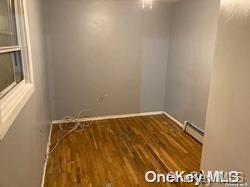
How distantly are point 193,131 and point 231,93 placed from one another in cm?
203

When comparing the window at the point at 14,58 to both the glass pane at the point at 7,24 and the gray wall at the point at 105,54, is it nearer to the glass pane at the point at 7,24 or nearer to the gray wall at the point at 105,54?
the glass pane at the point at 7,24

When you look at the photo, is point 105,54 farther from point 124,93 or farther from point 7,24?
Result: point 7,24

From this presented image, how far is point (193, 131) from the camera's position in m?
3.33

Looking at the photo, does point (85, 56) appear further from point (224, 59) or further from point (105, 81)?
point (224, 59)

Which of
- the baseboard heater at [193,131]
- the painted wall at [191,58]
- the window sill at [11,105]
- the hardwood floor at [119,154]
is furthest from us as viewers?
the baseboard heater at [193,131]

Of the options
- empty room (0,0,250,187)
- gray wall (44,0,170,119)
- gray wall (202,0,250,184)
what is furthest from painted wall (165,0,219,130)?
gray wall (202,0,250,184)

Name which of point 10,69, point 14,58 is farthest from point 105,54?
point 10,69

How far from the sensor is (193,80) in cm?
333

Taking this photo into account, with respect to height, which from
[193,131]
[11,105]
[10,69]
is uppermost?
[10,69]

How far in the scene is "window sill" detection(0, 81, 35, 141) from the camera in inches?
39.2

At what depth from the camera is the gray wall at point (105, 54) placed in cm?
348

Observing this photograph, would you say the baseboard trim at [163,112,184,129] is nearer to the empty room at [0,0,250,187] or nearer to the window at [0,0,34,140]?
the empty room at [0,0,250,187]

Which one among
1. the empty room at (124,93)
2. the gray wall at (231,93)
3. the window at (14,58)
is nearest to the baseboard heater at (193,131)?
the empty room at (124,93)

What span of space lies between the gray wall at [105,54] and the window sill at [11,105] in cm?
195
